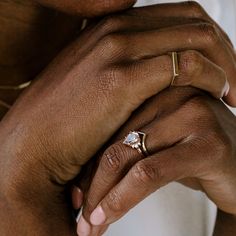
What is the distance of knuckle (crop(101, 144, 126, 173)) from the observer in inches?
30.6

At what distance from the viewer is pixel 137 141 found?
79cm

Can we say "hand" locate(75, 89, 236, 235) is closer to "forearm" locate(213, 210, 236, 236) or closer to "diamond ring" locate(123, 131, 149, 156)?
"diamond ring" locate(123, 131, 149, 156)

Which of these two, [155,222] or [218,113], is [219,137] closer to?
[218,113]

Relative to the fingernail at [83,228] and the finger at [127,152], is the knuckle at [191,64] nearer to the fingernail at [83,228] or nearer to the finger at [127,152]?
the finger at [127,152]

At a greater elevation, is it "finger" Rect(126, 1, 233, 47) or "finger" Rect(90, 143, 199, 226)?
"finger" Rect(126, 1, 233, 47)

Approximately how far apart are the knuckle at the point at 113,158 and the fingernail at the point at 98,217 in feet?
0.18

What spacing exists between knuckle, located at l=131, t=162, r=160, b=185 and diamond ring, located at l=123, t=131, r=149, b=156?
0.04 meters

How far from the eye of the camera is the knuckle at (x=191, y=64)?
2.59 ft

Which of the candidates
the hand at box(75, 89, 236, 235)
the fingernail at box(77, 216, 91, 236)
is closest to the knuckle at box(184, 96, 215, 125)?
the hand at box(75, 89, 236, 235)

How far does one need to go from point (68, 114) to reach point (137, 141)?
110mm

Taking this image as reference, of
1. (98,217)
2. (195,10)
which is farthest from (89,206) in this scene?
(195,10)

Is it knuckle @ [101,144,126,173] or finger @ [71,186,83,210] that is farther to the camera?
finger @ [71,186,83,210]

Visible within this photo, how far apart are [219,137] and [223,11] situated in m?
0.71

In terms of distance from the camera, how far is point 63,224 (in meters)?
0.88
